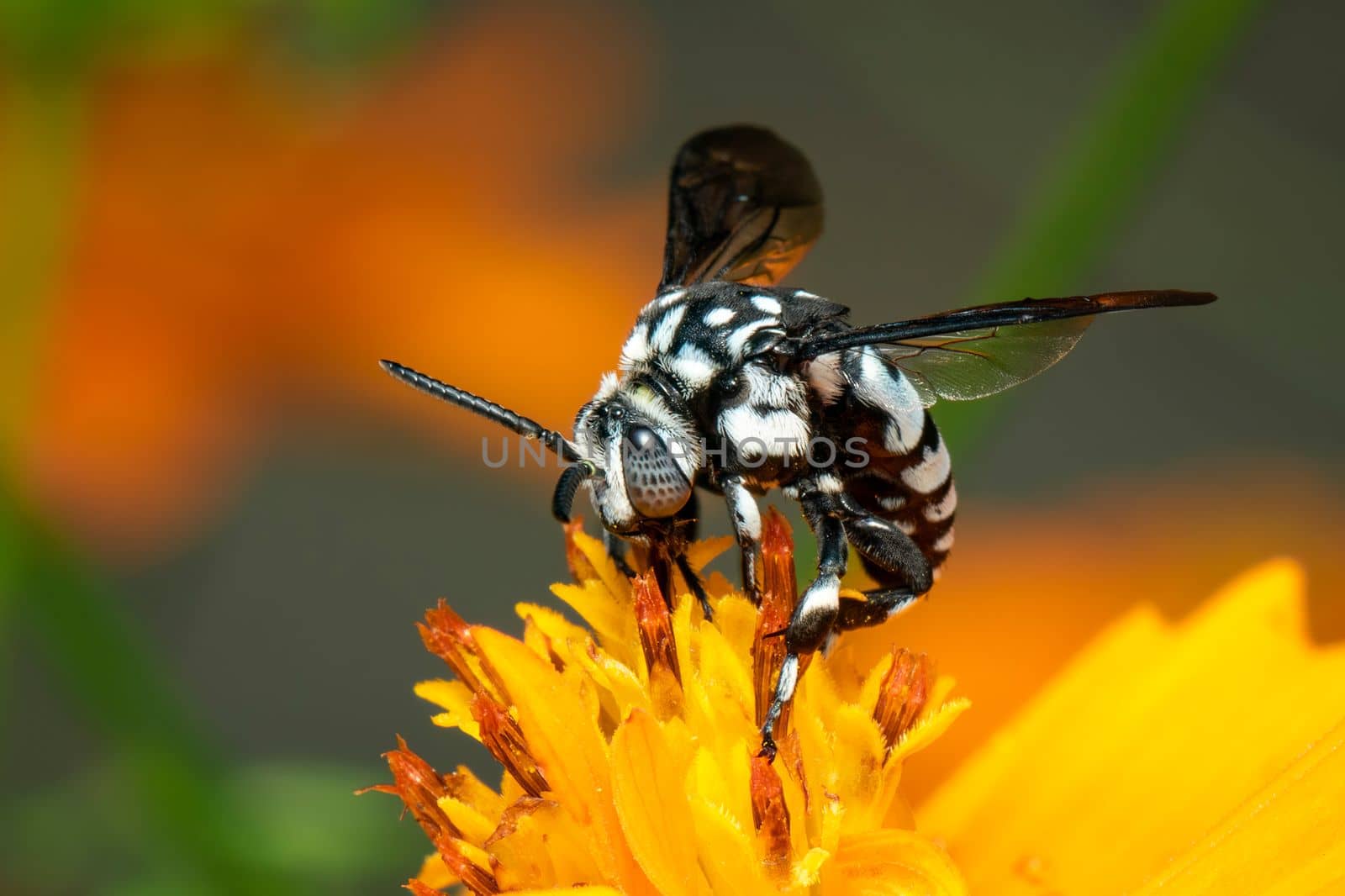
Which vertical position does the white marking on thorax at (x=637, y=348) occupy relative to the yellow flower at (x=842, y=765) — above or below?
above

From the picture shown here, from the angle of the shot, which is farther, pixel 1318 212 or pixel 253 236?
pixel 253 236

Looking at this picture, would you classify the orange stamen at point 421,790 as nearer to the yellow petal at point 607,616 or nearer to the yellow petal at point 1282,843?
the yellow petal at point 607,616

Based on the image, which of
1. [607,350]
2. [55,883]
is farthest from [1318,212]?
[55,883]

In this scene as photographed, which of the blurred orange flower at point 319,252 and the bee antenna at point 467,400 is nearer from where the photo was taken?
the bee antenna at point 467,400

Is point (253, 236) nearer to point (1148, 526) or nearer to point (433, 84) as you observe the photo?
point (433, 84)

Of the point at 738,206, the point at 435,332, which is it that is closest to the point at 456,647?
the point at 738,206

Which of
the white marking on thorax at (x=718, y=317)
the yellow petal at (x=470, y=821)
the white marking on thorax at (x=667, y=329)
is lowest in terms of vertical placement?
the yellow petal at (x=470, y=821)

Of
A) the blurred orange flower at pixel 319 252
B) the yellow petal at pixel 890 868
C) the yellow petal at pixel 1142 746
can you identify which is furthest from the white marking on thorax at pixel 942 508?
the blurred orange flower at pixel 319 252

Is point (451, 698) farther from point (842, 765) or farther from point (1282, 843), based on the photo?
point (1282, 843)
